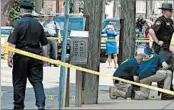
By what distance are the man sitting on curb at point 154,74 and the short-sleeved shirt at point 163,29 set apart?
0.44m

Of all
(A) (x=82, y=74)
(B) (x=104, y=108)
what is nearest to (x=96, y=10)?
(A) (x=82, y=74)

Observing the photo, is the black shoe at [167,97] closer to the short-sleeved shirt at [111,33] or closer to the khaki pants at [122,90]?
the khaki pants at [122,90]

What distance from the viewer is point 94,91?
10266mm

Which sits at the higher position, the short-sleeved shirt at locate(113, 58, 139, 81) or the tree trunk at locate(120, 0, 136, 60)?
the tree trunk at locate(120, 0, 136, 60)

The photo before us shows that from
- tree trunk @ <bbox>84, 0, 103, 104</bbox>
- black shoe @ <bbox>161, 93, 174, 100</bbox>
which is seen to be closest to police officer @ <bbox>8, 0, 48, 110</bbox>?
tree trunk @ <bbox>84, 0, 103, 104</bbox>

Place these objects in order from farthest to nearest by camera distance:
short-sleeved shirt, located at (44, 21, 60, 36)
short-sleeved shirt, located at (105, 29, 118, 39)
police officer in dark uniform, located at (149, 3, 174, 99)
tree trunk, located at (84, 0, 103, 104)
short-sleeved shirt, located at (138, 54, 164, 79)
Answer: short-sleeved shirt, located at (105, 29, 118, 39), short-sleeved shirt, located at (44, 21, 60, 36), police officer in dark uniform, located at (149, 3, 174, 99), short-sleeved shirt, located at (138, 54, 164, 79), tree trunk, located at (84, 0, 103, 104)

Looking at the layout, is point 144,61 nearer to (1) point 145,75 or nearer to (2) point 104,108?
(1) point 145,75

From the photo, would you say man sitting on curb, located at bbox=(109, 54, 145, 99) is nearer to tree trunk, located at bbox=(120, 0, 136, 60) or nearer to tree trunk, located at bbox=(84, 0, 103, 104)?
tree trunk, located at bbox=(84, 0, 103, 104)

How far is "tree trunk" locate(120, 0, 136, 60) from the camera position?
1241cm

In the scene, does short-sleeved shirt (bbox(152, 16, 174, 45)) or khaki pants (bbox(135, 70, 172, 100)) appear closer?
khaki pants (bbox(135, 70, 172, 100))


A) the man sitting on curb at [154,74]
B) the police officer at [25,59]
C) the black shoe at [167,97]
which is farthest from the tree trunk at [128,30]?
the police officer at [25,59]

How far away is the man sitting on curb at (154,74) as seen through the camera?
442 inches

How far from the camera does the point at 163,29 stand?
11.6 meters

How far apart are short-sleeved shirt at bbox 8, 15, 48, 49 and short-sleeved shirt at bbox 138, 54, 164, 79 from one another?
3.17 metres
